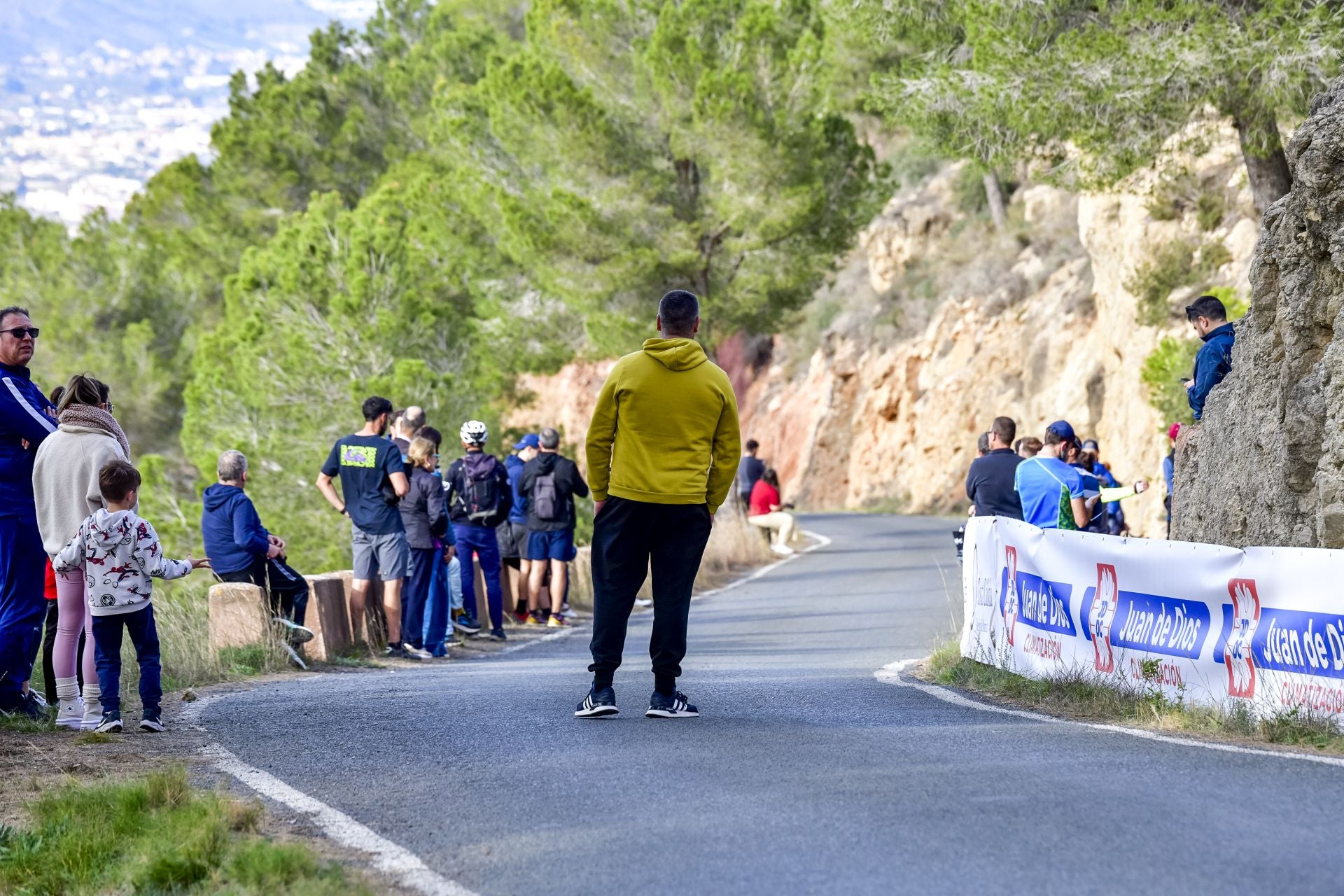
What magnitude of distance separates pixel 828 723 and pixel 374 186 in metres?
36.0

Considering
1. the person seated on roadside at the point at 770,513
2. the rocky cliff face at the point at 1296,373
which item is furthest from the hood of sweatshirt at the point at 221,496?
the person seated on roadside at the point at 770,513

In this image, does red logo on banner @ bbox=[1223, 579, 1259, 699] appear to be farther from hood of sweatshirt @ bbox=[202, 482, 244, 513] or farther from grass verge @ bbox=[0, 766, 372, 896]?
hood of sweatshirt @ bbox=[202, 482, 244, 513]

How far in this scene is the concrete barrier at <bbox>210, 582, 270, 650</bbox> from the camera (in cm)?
1205

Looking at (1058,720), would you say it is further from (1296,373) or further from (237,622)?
(237,622)

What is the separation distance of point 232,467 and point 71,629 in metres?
3.30

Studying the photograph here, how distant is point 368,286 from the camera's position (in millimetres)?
28625

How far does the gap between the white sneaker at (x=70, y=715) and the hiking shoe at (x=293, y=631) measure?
3614 millimetres

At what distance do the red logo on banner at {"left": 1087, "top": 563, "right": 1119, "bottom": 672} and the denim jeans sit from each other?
5289 millimetres

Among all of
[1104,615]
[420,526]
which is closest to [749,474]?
[420,526]

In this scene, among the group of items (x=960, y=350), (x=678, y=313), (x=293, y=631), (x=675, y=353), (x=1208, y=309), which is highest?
(x=960, y=350)

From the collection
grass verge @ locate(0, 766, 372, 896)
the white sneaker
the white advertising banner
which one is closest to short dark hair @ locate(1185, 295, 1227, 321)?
the white advertising banner

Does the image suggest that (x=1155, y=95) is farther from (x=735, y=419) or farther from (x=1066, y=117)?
(x=735, y=419)

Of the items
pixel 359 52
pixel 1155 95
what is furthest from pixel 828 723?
pixel 359 52

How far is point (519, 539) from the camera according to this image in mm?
17203
